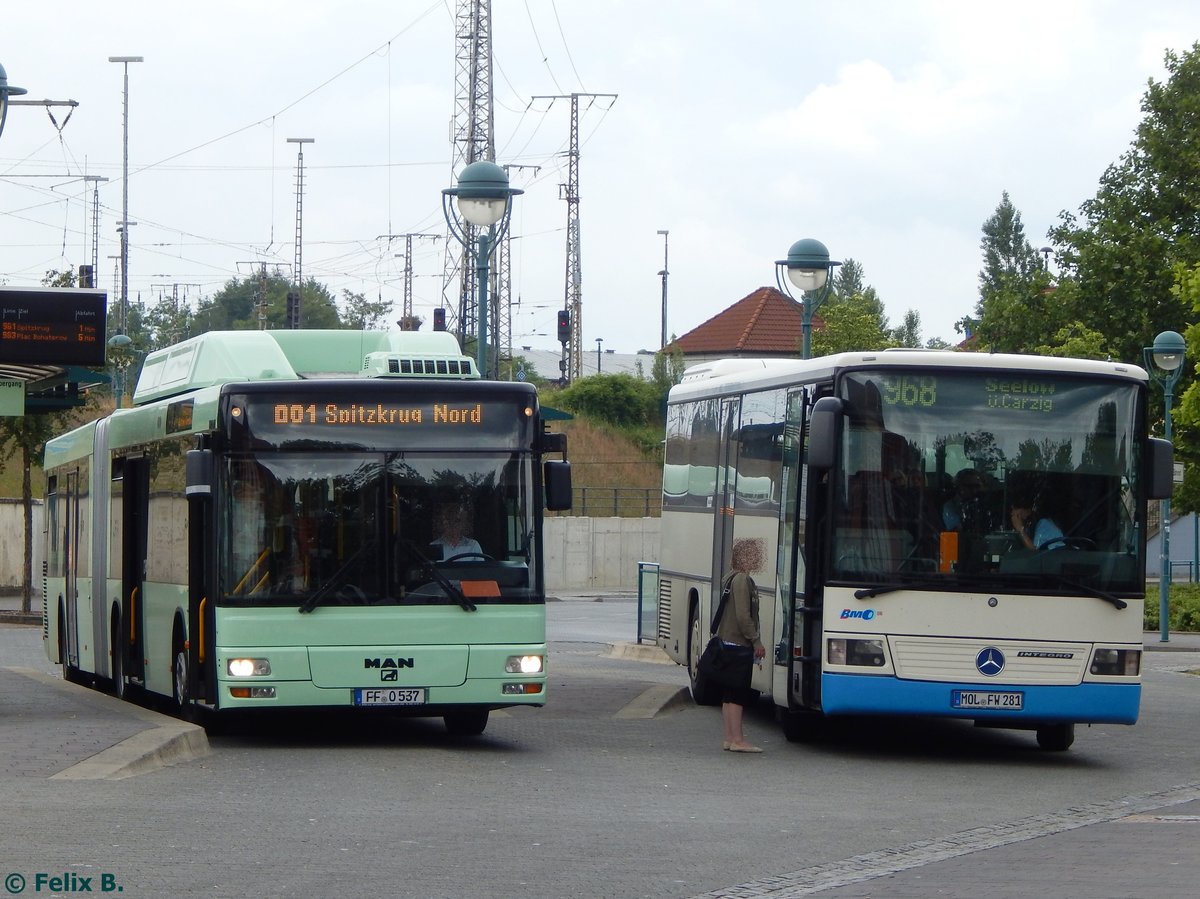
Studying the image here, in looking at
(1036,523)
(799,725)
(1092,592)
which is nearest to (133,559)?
(799,725)

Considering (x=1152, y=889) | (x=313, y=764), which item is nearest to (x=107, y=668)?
(x=313, y=764)

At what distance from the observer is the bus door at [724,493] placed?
1817 centimetres

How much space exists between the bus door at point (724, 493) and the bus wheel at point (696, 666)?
325mm

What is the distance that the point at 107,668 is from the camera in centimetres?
1922

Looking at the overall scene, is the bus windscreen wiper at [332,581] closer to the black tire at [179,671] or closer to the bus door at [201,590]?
the bus door at [201,590]

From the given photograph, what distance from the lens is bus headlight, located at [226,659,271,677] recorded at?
1431 centimetres

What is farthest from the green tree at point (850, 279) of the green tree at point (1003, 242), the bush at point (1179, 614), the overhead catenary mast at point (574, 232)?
the bush at point (1179, 614)

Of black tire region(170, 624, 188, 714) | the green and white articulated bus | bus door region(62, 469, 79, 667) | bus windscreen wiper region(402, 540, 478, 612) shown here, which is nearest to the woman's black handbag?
the green and white articulated bus

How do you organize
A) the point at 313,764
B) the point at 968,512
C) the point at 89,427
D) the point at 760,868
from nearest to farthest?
the point at 760,868 → the point at 313,764 → the point at 968,512 → the point at 89,427

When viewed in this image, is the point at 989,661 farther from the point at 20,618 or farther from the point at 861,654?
the point at 20,618

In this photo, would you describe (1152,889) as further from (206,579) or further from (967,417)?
(206,579)

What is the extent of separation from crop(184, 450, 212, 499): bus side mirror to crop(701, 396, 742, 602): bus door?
5354mm

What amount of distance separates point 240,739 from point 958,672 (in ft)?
18.2

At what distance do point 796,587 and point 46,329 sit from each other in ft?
20.4
